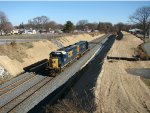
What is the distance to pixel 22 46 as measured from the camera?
48.2m

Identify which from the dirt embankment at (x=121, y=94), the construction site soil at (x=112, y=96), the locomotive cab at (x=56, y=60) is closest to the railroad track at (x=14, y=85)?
the locomotive cab at (x=56, y=60)

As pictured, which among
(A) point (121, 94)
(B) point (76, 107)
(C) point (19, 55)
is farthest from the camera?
(C) point (19, 55)

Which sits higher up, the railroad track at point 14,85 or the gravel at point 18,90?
the railroad track at point 14,85

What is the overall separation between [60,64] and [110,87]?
478 inches

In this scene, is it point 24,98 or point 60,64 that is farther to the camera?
point 60,64

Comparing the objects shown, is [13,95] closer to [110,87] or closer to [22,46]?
[110,87]

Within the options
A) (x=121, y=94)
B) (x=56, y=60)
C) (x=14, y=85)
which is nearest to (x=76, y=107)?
(x=121, y=94)

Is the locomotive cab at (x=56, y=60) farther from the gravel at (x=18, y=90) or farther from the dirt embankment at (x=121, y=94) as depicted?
the dirt embankment at (x=121, y=94)

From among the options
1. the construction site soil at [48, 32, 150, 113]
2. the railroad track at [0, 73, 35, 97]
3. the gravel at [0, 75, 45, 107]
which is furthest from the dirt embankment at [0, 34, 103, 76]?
the construction site soil at [48, 32, 150, 113]

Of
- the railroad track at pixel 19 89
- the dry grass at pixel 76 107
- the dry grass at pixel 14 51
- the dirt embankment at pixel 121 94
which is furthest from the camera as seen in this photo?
the dry grass at pixel 14 51

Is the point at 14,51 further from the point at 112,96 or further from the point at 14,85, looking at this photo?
the point at 112,96

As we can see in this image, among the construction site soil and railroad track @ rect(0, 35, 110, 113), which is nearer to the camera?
the construction site soil

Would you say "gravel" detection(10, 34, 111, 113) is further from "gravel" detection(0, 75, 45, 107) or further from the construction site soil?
the construction site soil

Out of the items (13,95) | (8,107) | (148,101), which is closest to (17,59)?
(13,95)
